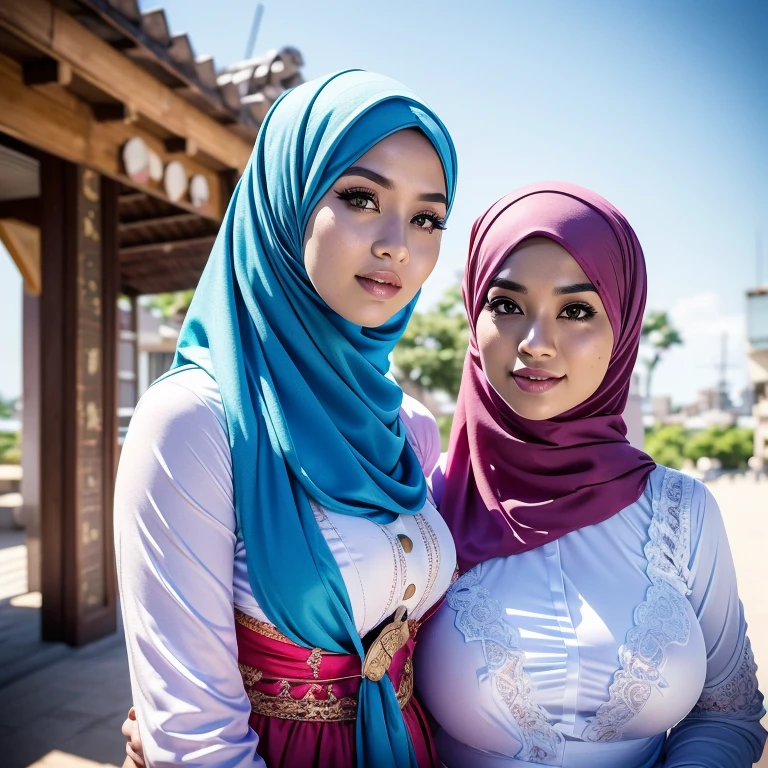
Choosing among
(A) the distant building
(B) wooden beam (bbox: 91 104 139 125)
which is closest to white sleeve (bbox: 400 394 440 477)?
(B) wooden beam (bbox: 91 104 139 125)

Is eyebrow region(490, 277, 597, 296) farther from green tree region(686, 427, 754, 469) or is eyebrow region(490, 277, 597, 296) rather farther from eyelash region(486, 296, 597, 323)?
green tree region(686, 427, 754, 469)

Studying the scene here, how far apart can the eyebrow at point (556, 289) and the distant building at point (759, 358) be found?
1761 cm

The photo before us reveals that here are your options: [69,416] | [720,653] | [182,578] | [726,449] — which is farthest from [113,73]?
[726,449]

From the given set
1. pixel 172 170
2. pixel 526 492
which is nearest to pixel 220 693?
pixel 526 492

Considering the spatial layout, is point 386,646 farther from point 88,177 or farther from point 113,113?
point 88,177

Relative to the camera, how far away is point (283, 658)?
1183mm

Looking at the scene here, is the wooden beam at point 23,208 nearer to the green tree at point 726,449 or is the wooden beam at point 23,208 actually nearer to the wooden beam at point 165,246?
the wooden beam at point 165,246

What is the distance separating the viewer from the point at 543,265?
143 centimetres

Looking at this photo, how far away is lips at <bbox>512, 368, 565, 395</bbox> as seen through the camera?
143 cm

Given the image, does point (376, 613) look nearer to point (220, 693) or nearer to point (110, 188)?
point (220, 693)

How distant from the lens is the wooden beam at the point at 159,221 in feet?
17.7

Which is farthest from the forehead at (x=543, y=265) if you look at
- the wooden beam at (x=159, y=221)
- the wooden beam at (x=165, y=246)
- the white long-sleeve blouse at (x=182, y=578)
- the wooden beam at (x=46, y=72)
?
Answer: the wooden beam at (x=165, y=246)

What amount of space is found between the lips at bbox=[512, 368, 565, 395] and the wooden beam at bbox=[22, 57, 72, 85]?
2868mm

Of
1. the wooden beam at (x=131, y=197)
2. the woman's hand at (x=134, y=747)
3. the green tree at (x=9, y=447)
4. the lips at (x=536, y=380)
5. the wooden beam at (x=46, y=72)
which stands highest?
the wooden beam at (x=46, y=72)
